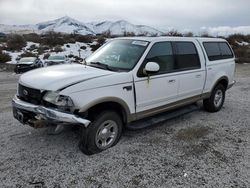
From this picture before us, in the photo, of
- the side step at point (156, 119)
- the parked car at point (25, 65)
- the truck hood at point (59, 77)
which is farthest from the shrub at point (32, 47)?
the truck hood at point (59, 77)

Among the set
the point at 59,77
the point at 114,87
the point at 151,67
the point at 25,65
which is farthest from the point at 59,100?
the point at 25,65

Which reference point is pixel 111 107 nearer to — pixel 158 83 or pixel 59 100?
pixel 59 100

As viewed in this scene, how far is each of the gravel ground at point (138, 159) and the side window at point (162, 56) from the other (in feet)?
4.48

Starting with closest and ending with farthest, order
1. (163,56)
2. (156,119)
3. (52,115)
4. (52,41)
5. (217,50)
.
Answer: (52,115) → (163,56) → (156,119) → (217,50) → (52,41)

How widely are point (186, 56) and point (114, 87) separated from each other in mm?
2210

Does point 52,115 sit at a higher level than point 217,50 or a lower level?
lower

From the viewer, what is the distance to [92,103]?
3.88m

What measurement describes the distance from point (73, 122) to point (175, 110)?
9.88 feet

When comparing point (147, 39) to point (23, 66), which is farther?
point (23, 66)

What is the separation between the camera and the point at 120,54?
4.93 m

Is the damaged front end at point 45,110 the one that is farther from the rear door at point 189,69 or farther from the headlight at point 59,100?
the rear door at point 189,69

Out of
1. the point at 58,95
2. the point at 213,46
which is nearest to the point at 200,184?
the point at 58,95

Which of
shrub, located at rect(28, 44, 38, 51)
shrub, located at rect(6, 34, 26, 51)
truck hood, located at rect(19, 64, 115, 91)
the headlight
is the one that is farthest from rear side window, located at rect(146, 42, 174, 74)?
shrub, located at rect(28, 44, 38, 51)

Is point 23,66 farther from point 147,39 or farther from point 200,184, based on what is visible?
point 200,184
